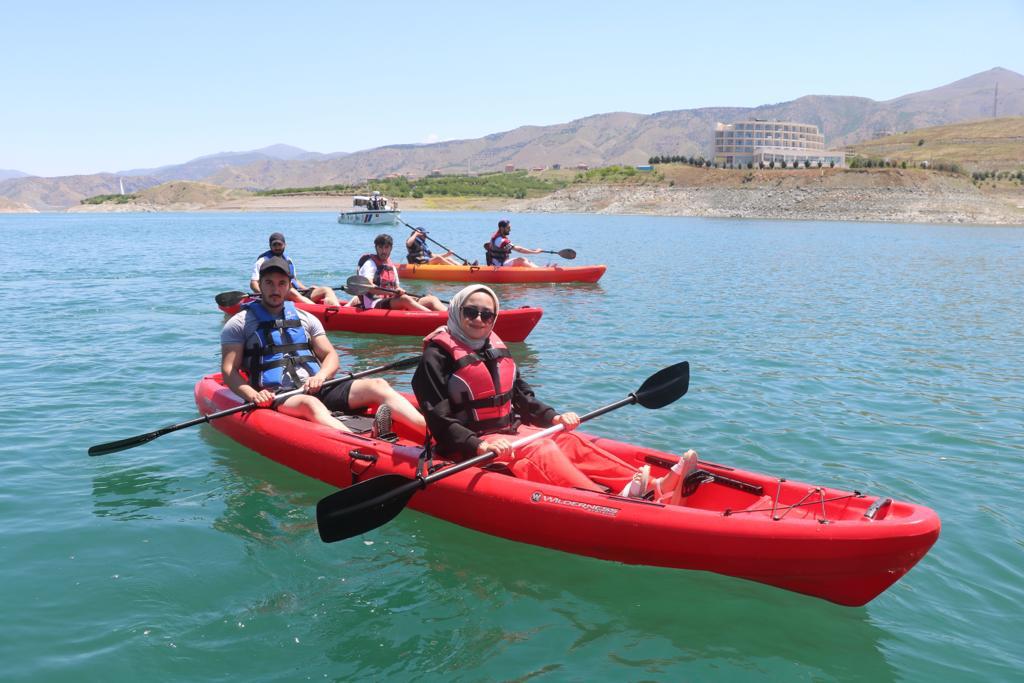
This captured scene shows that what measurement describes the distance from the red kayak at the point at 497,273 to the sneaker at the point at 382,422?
12.8 meters

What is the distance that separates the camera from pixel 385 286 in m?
13.1

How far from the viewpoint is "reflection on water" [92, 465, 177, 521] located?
6355 mm

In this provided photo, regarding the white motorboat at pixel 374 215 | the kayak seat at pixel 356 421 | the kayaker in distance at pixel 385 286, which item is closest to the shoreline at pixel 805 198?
the white motorboat at pixel 374 215

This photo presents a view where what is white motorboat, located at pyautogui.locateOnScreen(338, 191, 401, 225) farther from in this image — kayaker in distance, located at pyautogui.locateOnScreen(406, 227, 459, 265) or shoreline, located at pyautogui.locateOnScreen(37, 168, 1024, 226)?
kayaker in distance, located at pyautogui.locateOnScreen(406, 227, 459, 265)

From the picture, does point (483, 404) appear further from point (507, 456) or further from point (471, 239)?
point (471, 239)

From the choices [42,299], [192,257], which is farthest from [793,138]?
[42,299]

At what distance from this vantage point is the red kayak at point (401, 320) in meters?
12.4

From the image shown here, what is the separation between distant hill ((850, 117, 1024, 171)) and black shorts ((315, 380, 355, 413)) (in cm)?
9051

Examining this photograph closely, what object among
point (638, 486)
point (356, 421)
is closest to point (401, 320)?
point (356, 421)

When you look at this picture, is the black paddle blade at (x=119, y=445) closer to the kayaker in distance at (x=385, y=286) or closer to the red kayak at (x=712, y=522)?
the red kayak at (x=712, y=522)

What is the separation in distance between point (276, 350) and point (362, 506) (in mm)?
2495

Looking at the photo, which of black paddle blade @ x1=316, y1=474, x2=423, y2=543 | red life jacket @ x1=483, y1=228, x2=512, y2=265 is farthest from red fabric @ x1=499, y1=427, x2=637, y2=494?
red life jacket @ x1=483, y1=228, x2=512, y2=265

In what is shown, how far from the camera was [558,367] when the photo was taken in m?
11.2

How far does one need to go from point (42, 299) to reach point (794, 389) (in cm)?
1651
